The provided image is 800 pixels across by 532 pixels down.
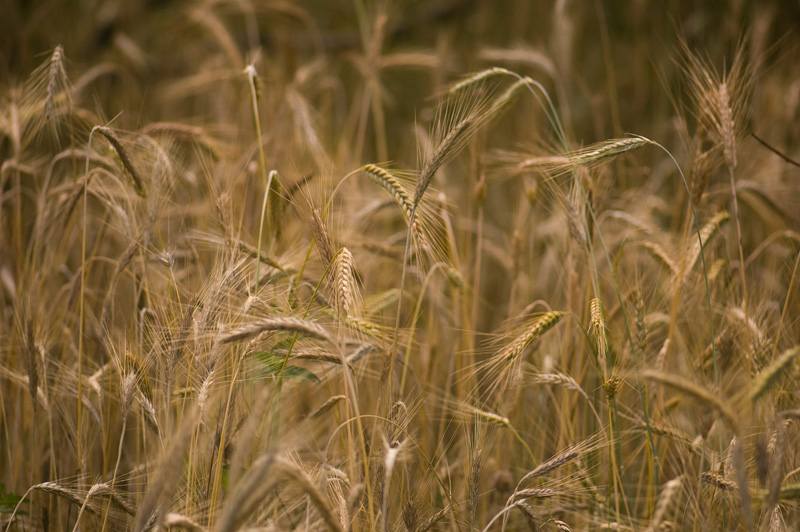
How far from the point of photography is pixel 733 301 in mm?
1938

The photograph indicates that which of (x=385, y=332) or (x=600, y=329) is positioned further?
(x=385, y=332)

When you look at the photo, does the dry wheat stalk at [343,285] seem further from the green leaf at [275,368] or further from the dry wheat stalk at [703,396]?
the dry wheat stalk at [703,396]

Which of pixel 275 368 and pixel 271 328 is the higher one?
pixel 271 328

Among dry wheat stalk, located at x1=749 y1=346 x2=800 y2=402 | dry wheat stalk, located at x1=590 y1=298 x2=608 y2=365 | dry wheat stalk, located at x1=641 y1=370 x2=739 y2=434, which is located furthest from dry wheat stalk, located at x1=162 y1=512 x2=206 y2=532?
dry wheat stalk, located at x1=749 y1=346 x2=800 y2=402

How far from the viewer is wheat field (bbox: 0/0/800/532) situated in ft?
4.44

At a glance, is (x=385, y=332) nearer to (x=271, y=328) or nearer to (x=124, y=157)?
(x=271, y=328)

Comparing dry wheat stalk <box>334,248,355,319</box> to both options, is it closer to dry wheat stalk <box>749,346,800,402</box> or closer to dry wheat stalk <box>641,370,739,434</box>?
dry wheat stalk <box>641,370,739,434</box>

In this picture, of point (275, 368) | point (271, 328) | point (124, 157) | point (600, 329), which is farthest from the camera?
point (124, 157)

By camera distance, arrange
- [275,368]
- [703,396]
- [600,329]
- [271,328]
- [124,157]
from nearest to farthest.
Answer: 1. [703,396]
2. [271,328]
3. [600,329]
4. [275,368]
5. [124,157]

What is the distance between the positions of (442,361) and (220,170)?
1.37 meters

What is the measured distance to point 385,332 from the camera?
169 centimetres

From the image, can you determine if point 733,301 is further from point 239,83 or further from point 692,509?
point 239,83

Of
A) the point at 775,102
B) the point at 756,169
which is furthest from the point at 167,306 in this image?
the point at 775,102

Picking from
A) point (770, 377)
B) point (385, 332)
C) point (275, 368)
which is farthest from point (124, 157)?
point (770, 377)
